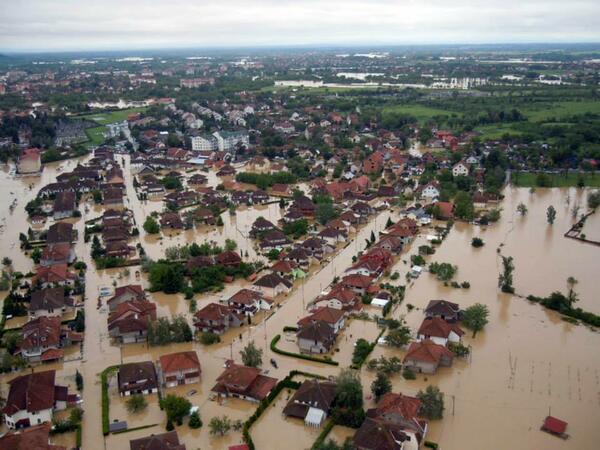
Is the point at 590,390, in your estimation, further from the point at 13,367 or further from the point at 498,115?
the point at 498,115

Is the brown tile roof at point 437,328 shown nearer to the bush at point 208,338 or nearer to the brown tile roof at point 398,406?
the brown tile roof at point 398,406

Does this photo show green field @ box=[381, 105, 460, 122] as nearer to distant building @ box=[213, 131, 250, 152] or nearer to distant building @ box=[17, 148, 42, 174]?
distant building @ box=[213, 131, 250, 152]

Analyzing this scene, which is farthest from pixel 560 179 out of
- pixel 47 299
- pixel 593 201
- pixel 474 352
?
pixel 47 299

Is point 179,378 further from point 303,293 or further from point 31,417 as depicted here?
point 303,293

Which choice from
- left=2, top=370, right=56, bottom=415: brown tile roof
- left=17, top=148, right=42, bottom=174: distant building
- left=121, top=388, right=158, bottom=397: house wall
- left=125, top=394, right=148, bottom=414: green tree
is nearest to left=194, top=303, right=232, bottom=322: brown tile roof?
left=121, top=388, right=158, bottom=397: house wall

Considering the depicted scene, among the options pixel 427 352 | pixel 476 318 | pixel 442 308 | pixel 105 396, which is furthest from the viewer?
pixel 442 308

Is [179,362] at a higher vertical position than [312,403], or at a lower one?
higher

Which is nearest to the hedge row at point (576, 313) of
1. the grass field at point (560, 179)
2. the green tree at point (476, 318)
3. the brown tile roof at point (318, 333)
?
the green tree at point (476, 318)
